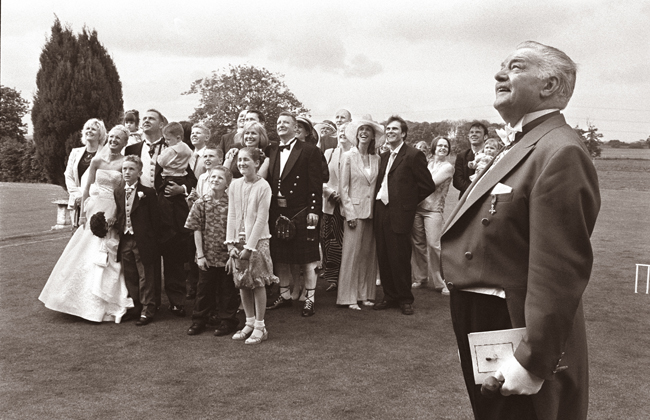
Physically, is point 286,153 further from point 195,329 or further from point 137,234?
point 195,329

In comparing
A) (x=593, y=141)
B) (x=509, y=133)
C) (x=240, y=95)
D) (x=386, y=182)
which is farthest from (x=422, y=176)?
(x=593, y=141)

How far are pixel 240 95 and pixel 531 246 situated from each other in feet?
120

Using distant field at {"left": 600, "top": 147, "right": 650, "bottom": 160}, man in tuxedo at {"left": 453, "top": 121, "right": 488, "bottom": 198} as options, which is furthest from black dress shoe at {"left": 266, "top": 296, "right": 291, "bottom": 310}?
distant field at {"left": 600, "top": 147, "right": 650, "bottom": 160}

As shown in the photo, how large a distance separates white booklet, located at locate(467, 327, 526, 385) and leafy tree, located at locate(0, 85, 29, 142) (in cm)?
6514

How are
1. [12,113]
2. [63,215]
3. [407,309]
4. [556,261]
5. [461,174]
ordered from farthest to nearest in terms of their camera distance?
[12,113] → [63,215] → [461,174] → [407,309] → [556,261]

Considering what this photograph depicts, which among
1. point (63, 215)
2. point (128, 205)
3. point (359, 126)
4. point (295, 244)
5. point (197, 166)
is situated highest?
point (359, 126)

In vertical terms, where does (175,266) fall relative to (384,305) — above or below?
above

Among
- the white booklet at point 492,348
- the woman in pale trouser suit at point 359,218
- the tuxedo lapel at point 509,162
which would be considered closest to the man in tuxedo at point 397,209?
the woman in pale trouser suit at point 359,218

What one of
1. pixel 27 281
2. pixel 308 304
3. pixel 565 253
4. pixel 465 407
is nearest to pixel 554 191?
pixel 565 253

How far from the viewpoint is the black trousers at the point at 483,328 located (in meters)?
2.20

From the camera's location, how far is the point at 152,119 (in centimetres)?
723

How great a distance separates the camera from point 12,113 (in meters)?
64.4

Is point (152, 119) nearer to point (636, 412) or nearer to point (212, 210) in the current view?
point (212, 210)

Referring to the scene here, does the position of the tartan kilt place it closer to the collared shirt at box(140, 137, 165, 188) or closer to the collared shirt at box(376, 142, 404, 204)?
the collared shirt at box(376, 142, 404, 204)
